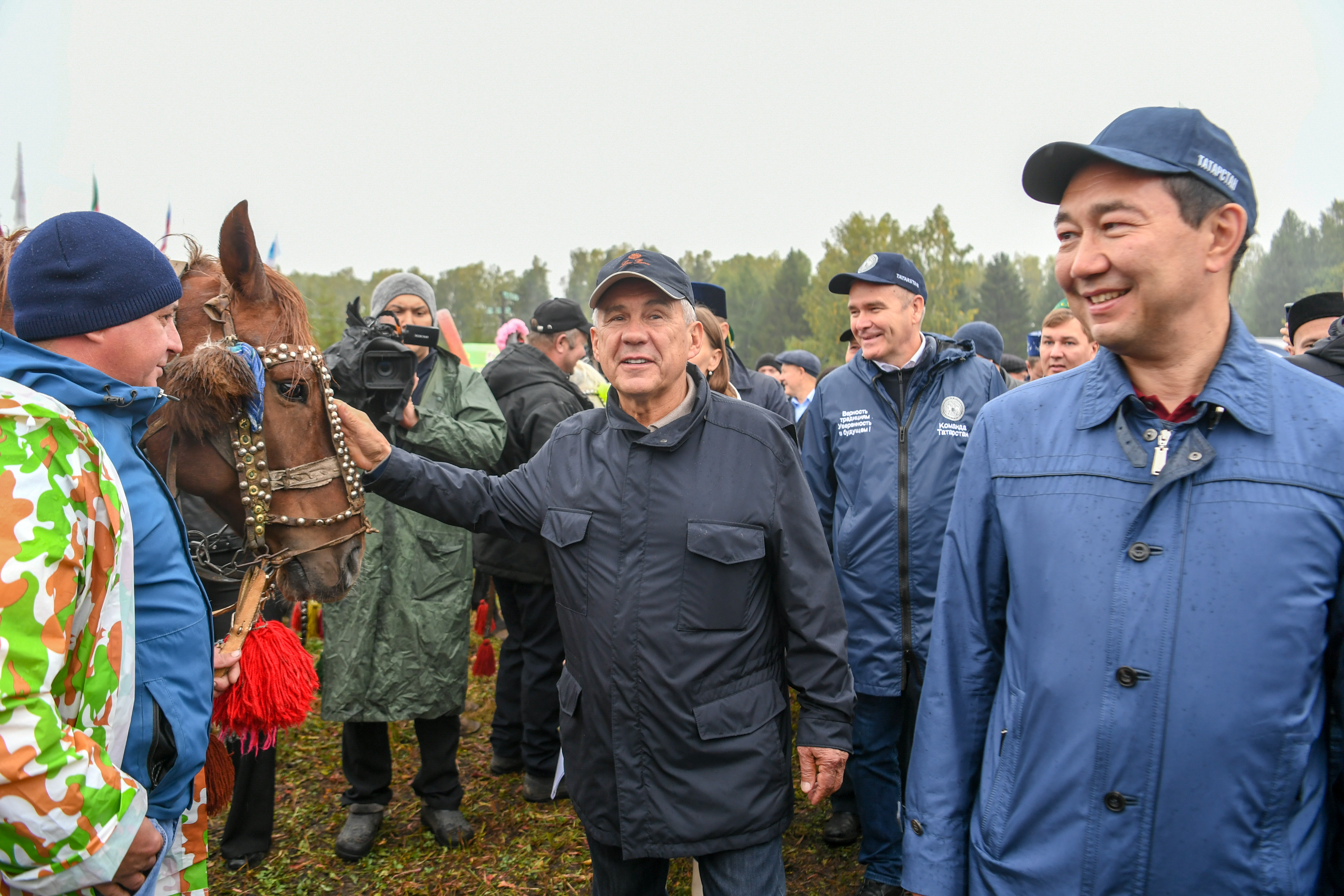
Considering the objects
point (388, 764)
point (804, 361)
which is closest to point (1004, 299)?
point (804, 361)

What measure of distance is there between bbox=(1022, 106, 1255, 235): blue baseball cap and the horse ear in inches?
85.8

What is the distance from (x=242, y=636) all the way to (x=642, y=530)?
4.28ft

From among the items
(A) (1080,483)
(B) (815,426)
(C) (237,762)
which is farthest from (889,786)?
(C) (237,762)

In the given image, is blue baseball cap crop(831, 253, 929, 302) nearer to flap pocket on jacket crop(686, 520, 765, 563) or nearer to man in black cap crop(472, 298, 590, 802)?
man in black cap crop(472, 298, 590, 802)

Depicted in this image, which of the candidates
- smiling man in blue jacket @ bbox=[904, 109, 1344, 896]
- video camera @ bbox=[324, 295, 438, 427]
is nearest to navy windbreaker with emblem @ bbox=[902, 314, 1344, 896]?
smiling man in blue jacket @ bbox=[904, 109, 1344, 896]

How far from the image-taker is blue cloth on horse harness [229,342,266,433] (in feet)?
7.87

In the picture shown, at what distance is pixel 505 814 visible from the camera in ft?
14.9

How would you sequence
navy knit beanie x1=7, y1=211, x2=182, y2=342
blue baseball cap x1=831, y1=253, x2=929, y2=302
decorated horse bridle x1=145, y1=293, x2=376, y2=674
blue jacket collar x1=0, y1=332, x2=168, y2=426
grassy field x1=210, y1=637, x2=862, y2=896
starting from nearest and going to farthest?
blue jacket collar x1=0, y1=332, x2=168, y2=426 < navy knit beanie x1=7, y1=211, x2=182, y2=342 < decorated horse bridle x1=145, y1=293, x2=376, y2=674 < grassy field x1=210, y1=637, x2=862, y2=896 < blue baseball cap x1=831, y1=253, x2=929, y2=302

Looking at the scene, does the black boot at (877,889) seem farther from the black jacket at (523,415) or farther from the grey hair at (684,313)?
the grey hair at (684,313)

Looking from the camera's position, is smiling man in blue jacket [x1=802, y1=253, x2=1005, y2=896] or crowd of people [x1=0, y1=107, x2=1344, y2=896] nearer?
crowd of people [x1=0, y1=107, x2=1344, y2=896]

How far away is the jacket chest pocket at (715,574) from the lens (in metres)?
2.39

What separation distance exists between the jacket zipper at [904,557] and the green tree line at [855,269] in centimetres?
3868

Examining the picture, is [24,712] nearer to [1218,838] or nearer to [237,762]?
[1218,838]

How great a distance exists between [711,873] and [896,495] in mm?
1888
